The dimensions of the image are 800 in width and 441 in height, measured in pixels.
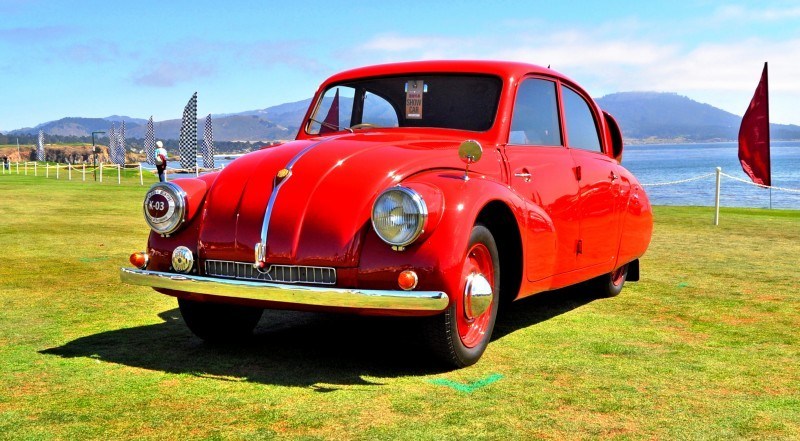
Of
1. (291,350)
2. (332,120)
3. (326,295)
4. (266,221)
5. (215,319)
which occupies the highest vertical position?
(332,120)

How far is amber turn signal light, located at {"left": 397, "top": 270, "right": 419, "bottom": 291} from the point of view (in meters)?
3.83

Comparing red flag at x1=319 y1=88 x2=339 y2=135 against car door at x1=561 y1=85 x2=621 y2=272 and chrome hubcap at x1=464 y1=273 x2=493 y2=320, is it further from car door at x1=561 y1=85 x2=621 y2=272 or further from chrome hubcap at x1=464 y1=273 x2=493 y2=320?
chrome hubcap at x1=464 y1=273 x2=493 y2=320

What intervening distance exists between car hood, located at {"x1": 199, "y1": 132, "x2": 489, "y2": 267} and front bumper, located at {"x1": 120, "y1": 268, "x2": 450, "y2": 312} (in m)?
0.19

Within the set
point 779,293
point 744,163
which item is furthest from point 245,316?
point 744,163

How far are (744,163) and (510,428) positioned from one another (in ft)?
63.5

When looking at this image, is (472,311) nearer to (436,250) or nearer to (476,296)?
(476,296)

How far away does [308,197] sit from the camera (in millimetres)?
4125

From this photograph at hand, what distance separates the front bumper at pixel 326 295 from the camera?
3.76 m

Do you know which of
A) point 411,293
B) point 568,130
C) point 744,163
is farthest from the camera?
point 744,163

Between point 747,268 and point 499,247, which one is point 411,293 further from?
point 747,268

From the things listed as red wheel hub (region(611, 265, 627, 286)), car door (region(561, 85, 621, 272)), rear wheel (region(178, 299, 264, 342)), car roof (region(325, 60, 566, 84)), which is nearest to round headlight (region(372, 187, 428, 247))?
rear wheel (region(178, 299, 264, 342))

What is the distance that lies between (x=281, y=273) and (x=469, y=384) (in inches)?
42.5

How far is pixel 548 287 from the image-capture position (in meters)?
5.14

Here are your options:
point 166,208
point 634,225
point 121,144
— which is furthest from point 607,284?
point 121,144
